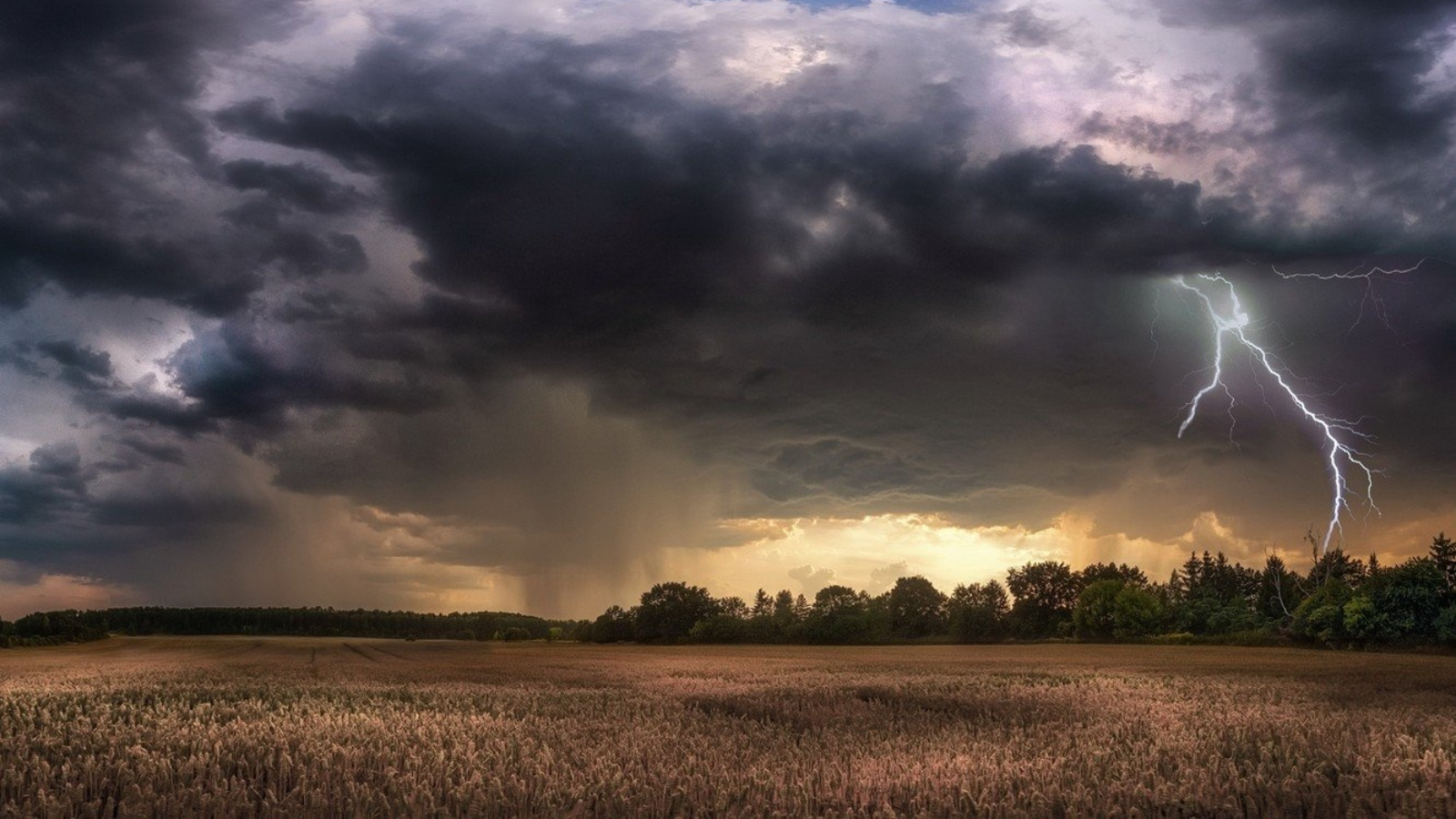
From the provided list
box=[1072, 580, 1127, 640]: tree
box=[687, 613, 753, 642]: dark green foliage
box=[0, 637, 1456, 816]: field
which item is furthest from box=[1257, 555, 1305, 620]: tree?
box=[0, 637, 1456, 816]: field

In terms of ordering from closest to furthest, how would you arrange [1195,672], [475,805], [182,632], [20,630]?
[475,805], [1195,672], [20,630], [182,632]

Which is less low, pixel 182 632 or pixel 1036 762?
pixel 1036 762

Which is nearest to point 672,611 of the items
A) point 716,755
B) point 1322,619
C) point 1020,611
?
point 1020,611

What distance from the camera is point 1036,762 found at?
33.1ft

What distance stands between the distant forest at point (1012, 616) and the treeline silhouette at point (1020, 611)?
180 millimetres

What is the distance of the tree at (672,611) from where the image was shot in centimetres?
11125

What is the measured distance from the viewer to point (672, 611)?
11394 cm

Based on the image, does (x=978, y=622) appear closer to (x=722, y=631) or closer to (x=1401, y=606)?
(x=722, y=631)

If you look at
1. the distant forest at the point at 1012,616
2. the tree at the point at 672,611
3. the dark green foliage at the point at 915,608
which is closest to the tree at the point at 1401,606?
the distant forest at the point at 1012,616

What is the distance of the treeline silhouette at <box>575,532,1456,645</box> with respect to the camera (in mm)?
92188

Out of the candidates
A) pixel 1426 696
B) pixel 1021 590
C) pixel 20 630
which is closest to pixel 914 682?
pixel 1426 696

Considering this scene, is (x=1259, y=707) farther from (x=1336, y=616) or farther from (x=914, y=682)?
(x=1336, y=616)

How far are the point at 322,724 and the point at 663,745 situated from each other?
504 centimetres

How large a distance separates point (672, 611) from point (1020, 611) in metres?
48.0
